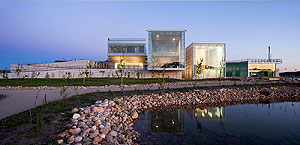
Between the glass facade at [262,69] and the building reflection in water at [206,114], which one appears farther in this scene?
the glass facade at [262,69]

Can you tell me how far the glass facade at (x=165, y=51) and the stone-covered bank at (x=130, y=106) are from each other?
2254 cm

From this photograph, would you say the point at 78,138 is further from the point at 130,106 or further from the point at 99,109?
the point at 130,106

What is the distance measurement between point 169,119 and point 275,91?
15.7m

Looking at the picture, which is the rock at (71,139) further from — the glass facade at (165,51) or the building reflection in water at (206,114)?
the glass facade at (165,51)

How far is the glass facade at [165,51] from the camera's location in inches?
1506

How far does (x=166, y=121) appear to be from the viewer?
29.9ft

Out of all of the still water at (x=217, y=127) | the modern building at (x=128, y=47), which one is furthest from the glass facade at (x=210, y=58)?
the still water at (x=217, y=127)

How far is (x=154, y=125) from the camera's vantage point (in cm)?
840

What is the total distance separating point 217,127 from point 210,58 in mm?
42750

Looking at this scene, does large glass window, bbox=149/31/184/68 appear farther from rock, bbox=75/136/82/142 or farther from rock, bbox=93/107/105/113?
rock, bbox=75/136/82/142

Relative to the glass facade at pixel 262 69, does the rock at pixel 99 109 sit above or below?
below

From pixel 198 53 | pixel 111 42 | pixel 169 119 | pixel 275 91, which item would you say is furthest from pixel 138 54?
pixel 169 119

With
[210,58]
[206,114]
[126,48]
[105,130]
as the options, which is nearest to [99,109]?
[105,130]

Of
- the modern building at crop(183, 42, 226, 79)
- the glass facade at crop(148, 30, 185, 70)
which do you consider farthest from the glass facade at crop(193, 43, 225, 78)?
the glass facade at crop(148, 30, 185, 70)
